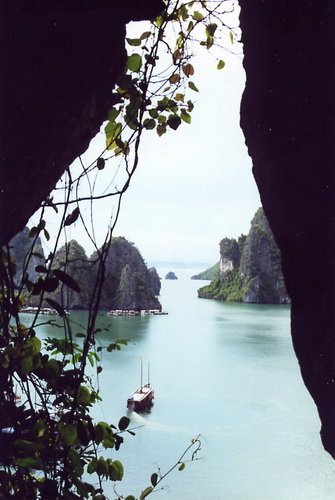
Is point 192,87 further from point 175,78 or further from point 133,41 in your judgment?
point 133,41

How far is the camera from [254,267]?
54094 mm

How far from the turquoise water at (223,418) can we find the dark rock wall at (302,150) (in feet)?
11.5

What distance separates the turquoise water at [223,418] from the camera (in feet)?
39.8

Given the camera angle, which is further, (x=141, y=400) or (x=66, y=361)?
(x=141, y=400)

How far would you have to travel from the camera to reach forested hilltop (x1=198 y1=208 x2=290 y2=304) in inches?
2053

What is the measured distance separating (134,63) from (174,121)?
15 centimetres

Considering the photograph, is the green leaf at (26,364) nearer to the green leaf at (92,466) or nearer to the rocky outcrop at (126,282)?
the green leaf at (92,466)

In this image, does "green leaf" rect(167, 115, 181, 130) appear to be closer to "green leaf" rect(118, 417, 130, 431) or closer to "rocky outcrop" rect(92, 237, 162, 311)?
"green leaf" rect(118, 417, 130, 431)

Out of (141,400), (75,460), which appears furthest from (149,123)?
(141,400)

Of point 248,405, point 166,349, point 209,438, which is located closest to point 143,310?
point 166,349

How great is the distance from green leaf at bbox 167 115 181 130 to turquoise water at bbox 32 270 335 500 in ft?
11.9

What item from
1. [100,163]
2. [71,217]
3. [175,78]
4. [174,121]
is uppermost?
[175,78]

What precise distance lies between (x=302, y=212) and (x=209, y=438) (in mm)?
14994

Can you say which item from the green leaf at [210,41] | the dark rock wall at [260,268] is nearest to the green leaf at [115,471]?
the green leaf at [210,41]
